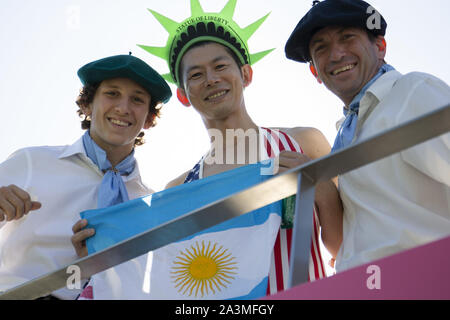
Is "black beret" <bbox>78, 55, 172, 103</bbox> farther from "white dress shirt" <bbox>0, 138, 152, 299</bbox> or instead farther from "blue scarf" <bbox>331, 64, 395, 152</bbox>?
"blue scarf" <bbox>331, 64, 395, 152</bbox>

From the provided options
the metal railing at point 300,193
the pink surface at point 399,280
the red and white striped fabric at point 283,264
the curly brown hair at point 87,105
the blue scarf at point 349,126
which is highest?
the curly brown hair at point 87,105

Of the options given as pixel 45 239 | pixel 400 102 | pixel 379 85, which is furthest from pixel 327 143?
pixel 45 239

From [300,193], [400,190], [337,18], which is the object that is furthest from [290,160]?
[300,193]

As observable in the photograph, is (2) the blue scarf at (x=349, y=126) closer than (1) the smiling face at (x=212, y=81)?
Yes

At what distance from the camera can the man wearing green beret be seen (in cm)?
284

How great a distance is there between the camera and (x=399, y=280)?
1.27 metres

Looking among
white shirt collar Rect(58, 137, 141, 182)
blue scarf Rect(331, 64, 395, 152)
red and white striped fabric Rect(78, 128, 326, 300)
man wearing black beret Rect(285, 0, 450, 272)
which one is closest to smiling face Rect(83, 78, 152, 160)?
white shirt collar Rect(58, 137, 141, 182)

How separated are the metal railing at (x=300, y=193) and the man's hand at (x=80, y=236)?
1100mm

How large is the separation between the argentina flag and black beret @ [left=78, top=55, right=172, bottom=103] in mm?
958

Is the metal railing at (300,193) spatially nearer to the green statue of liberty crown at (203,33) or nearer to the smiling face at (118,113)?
the smiling face at (118,113)

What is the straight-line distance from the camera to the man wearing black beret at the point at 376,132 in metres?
1.92

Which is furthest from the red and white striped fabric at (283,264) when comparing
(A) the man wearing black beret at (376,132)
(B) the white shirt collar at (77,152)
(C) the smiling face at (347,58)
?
(B) the white shirt collar at (77,152)

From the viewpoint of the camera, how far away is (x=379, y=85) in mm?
2447
